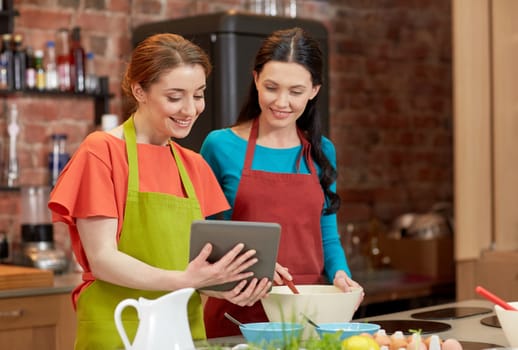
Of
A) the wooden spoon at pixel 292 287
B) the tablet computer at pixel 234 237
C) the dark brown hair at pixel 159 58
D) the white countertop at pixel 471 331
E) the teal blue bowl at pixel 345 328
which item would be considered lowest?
the white countertop at pixel 471 331

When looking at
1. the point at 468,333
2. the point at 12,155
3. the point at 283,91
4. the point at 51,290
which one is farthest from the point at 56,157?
the point at 468,333

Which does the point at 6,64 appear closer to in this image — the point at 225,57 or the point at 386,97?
the point at 225,57

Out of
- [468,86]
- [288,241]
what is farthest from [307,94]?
[468,86]

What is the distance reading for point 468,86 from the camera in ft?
14.0

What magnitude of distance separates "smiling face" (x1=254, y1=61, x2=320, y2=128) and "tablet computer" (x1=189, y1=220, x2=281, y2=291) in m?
0.68

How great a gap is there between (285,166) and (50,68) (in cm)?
158

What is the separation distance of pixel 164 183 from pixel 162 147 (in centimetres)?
9

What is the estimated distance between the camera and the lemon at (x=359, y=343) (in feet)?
5.70

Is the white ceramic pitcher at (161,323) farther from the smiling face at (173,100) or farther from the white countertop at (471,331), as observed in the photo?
the white countertop at (471,331)

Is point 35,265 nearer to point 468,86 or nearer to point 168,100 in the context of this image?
point 168,100

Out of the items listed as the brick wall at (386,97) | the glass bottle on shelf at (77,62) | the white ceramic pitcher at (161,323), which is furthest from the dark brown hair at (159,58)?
the brick wall at (386,97)

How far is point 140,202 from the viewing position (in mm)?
2178

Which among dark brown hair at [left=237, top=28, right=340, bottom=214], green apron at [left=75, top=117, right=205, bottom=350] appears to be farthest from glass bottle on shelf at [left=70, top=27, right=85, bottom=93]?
green apron at [left=75, top=117, right=205, bottom=350]

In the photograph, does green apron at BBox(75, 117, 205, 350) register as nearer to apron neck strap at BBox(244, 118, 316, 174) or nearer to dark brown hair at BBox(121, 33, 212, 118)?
dark brown hair at BBox(121, 33, 212, 118)
